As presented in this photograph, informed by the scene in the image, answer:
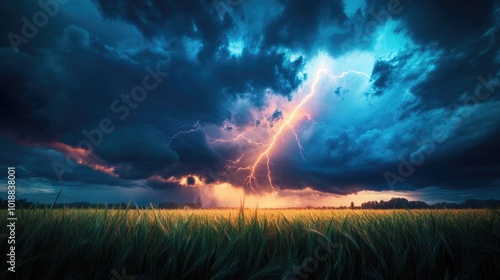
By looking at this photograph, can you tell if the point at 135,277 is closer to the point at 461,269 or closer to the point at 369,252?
the point at 369,252

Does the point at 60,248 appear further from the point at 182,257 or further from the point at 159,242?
the point at 182,257

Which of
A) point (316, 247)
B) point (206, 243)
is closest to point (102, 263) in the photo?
point (206, 243)

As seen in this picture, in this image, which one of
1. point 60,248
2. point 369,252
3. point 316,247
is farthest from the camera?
point 369,252

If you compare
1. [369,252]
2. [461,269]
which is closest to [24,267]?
[369,252]

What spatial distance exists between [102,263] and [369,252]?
7.24ft

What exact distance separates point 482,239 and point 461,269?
0.70 meters

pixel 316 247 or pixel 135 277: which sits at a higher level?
pixel 316 247

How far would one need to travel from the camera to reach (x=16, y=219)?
2.46 m

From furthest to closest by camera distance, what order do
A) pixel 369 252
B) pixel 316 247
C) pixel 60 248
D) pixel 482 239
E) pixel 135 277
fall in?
pixel 482 239, pixel 369 252, pixel 316 247, pixel 60 248, pixel 135 277

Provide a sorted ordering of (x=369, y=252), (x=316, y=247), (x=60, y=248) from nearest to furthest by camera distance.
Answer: (x=60, y=248) < (x=316, y=247) < (x=369, y=252)

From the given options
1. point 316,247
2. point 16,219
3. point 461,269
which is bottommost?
point 461,269

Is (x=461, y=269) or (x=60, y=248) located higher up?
(x=60, y=248)

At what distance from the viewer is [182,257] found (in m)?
2.00

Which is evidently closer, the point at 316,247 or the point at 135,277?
the point at 135,277
